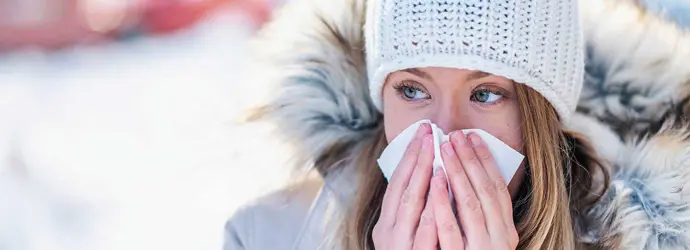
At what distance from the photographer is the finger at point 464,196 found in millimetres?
1309

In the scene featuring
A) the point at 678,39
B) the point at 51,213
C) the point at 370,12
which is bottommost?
the point at 51,213

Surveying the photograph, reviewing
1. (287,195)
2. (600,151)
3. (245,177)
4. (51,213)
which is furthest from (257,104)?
(51,213)

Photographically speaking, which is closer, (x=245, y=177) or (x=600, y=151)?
(x=600, y=151)

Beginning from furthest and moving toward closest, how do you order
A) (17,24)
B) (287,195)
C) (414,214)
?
(17,24) → (287,195) → (414,214)

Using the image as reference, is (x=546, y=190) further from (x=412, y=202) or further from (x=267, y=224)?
(x=267, y=224)

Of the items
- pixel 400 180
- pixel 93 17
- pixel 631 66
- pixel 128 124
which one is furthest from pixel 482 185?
pixel 93 17

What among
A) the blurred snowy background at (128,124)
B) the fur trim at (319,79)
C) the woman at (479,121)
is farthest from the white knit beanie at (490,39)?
the blurred snowy background at (128,124)

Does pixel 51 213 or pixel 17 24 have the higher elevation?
pixel 17 24

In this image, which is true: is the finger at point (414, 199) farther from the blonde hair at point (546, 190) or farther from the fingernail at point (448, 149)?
the blonde hair at point (546, 190)

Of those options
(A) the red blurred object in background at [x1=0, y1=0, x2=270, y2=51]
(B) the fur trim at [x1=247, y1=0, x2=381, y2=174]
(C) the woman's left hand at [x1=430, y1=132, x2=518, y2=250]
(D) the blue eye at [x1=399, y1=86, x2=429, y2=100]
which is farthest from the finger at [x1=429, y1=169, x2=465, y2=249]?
(A) the red blurred object in background at [x1=0, y1=0, x2=270, y2=51]

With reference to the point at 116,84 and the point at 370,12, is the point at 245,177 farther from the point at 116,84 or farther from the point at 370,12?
the point at 116,84

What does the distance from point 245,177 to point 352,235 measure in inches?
44.7

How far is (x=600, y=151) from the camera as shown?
1562 mm

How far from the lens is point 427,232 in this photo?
1327 mm
